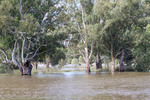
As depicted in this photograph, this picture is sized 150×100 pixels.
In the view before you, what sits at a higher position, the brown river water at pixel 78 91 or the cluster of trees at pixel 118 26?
the cluster of trees at pixel 118 26

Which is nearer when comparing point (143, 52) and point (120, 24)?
point (120, 24)

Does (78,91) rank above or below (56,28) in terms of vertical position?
below

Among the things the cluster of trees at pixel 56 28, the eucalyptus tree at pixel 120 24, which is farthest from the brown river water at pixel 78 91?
the eucalyptus tree at pixel 120 24

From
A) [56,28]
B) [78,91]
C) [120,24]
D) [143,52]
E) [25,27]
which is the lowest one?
[78,91]

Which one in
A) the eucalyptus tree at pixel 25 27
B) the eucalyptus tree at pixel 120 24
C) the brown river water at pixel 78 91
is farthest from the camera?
the eucalyptus tree at pixel 120 24

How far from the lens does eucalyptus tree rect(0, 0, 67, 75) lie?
3572 cm

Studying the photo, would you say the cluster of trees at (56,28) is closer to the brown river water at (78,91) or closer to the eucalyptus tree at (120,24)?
the eucalyptus tree at (120,24)

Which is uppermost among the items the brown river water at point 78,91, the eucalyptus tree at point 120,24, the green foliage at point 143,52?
the eucalyptus tree at point 120,24

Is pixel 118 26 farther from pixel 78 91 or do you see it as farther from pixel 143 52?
pixel 78 91

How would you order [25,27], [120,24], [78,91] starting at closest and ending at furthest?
1. [78,91]
2. [25,27]
3. [120,24]

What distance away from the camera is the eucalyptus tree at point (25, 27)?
35.7m

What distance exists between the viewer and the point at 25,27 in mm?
35438

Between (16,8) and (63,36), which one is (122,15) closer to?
(63,36)

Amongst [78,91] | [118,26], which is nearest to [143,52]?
[118,26]
